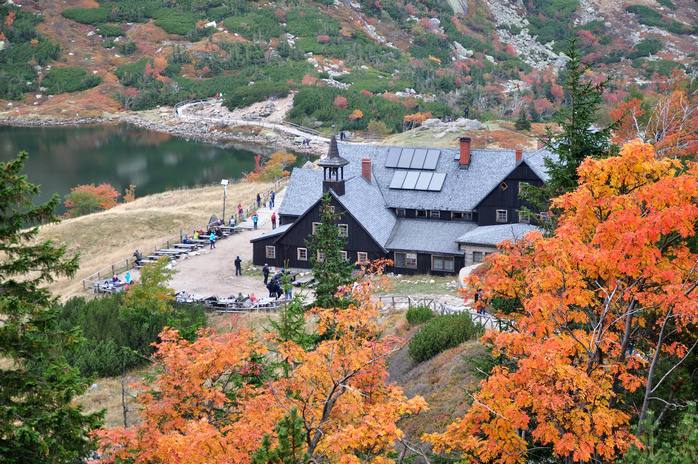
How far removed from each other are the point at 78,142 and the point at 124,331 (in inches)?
3792

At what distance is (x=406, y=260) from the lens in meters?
44.0

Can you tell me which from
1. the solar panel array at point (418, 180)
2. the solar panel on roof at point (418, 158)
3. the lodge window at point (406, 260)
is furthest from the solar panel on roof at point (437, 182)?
the lodge window at point (406, 260)

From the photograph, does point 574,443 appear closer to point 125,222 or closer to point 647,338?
point 647,338

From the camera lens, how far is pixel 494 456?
12.6m

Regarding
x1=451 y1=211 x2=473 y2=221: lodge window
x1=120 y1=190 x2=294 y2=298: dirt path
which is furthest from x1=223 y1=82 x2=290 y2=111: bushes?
x1=451 y1=211 x2=473 y2=221: lodge window

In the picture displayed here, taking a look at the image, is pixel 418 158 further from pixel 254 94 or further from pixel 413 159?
pixel 254 94

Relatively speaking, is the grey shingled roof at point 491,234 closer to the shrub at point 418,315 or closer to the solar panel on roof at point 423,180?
the solar panel on roof at point 423,180

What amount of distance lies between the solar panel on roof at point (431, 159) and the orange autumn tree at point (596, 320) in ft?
112

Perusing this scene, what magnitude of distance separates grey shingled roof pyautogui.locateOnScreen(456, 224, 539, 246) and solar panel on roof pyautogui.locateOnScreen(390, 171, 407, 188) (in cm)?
666

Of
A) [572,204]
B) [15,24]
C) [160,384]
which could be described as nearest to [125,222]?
[160,384]

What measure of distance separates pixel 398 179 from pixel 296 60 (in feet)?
407

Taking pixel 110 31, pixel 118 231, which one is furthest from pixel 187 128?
pixel 118 231

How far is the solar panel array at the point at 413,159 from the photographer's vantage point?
48.9 meters

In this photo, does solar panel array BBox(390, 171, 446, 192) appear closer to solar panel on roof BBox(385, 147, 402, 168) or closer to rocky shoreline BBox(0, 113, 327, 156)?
solar panel on roof BBox(385, 147, 402, 168)
